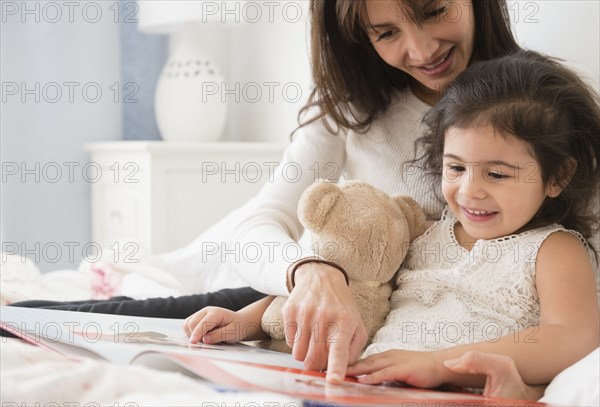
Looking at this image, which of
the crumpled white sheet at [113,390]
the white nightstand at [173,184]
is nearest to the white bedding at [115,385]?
the crumpled white sheet at [113,390]

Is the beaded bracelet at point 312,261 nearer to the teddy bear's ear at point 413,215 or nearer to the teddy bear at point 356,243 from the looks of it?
the teddy bear at point 356,243

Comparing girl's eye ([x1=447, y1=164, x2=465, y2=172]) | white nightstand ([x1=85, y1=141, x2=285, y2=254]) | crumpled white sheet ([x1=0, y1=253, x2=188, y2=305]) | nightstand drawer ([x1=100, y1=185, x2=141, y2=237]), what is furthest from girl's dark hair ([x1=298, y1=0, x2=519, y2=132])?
nightstand drawer ([x1=100, y1=185, x2=141, y2=237])

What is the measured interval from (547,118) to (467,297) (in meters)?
0.25

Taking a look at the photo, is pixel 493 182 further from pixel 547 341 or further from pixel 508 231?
pixel 547 341

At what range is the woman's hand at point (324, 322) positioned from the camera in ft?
2.75

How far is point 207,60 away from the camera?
277 cm

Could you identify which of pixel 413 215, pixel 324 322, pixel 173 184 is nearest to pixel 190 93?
pixel 173 184

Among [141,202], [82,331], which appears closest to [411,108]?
[82,331]

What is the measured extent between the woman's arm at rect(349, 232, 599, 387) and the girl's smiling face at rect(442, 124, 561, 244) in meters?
0.06

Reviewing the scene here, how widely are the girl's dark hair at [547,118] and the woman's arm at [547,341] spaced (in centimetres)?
9

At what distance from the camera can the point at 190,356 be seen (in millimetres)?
731

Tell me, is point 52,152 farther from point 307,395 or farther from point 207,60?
point 307,395

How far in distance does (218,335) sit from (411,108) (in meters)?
0.55

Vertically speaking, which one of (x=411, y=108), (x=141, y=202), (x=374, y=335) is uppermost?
(x=411, y=108)
